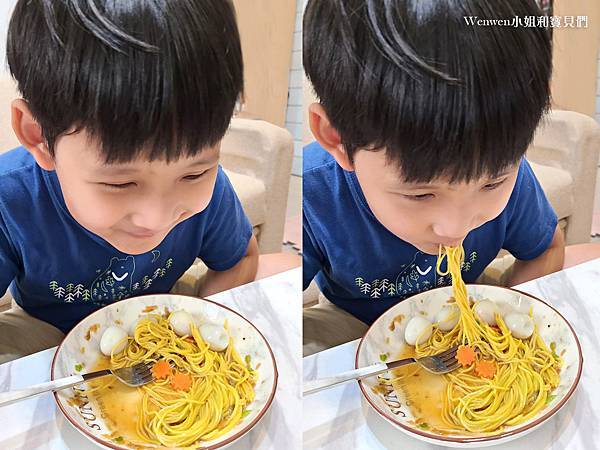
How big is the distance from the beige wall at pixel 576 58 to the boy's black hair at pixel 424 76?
0.17 ft

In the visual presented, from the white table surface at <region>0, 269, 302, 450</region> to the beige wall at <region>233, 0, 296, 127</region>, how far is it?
23cm

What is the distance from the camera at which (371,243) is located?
2.70ft

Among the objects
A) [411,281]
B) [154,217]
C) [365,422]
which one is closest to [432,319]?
[411,281]

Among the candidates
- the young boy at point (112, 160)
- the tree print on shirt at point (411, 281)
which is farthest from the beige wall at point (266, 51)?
the tree print on shirt at point (411, 281)

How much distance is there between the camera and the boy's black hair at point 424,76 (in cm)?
67

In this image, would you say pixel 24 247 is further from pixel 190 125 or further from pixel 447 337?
pixel 447 337

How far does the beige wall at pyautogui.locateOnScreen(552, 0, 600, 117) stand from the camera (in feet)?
2.48

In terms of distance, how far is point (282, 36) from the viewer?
75 centimetres

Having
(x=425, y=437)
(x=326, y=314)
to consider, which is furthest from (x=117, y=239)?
(x=425, y=437)

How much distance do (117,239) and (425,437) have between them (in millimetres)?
453

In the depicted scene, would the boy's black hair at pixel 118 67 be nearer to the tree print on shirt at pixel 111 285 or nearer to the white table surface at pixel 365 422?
the tree print on shirt at pixel 111 285

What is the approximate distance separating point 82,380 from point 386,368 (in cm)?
38

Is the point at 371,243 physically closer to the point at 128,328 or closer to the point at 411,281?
the point at 411,281

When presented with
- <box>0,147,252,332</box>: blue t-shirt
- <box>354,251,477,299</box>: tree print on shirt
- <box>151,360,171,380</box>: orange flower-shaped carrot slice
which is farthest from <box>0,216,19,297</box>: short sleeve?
<box>354,251,477,299</box>: tree print on shirt
